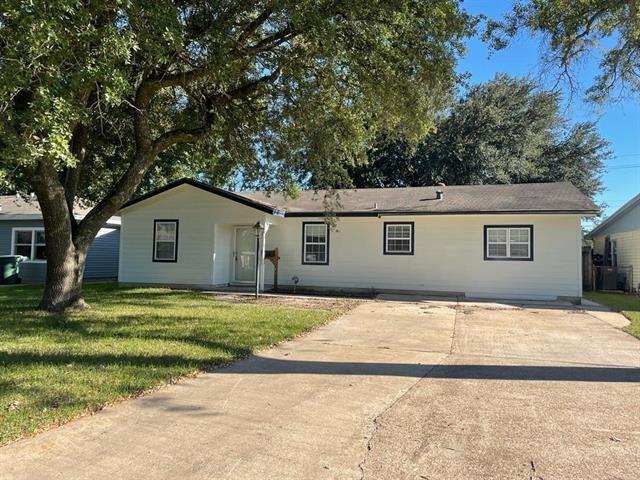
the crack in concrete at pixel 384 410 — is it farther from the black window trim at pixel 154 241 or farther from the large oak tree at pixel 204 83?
the black window trim at pixel 154 241

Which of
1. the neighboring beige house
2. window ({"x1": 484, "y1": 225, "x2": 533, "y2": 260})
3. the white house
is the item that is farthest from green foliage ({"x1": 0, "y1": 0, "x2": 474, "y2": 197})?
the neighboring beige house

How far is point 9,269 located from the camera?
64.3 ft

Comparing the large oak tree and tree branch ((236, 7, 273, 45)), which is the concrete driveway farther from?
tree branch ((236, 7, 273, 45))

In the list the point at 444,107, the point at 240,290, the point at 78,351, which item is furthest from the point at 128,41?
the point at 240,290

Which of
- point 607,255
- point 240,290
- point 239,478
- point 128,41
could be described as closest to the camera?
point 239,478

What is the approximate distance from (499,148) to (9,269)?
2599 centimetres

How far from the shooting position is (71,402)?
4.89 meters

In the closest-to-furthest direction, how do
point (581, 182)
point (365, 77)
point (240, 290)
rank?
point (365, 77), point (240, 290), point (581, 182)

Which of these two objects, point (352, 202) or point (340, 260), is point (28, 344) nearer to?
point (340, 260)

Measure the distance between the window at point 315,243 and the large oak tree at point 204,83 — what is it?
405cm

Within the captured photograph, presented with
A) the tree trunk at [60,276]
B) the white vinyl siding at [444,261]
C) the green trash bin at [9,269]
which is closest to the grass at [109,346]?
the tree trunk at [60,276]

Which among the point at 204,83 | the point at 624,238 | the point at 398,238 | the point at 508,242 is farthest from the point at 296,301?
the point at 624,238

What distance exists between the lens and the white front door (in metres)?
18.2

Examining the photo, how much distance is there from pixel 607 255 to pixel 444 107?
53.7ft
